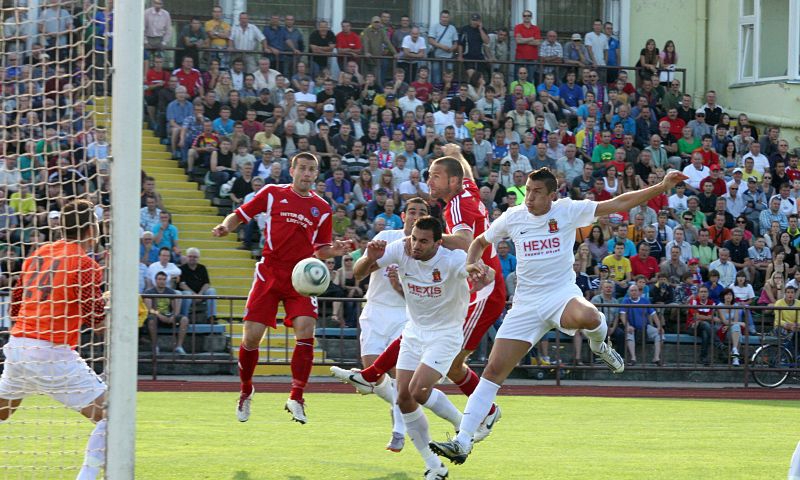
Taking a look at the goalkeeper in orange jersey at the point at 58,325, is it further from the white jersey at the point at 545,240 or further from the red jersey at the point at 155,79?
the red jersey at the point at 155,79

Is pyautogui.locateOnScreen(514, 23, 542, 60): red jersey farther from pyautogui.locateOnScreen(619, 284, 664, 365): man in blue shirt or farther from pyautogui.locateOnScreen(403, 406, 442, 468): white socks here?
pyautogui.locateOnScreen(403, 406, 442, 468): white socks

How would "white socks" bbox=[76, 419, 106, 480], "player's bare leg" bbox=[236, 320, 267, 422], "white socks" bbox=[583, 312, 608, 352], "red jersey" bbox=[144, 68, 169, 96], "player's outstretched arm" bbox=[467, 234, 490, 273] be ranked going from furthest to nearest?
"red jersey" bbox=[144, 68, 169, 96]
"player's bare leg" bbox=[236, 320, 267, 422]
"white socks" bbox=[583, 312, 608, 352]
"player's outstretched arm" bbox=[467, 234, 490, 273]
"white socks" bbox=[76, 419, 106, 480]

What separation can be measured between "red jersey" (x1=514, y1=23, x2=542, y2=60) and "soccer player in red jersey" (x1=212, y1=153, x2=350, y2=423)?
16.8 m

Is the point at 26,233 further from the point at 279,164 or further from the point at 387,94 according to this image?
the point at 387,94

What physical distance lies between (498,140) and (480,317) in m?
13.9

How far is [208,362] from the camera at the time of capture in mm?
19172

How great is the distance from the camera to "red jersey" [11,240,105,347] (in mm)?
7824

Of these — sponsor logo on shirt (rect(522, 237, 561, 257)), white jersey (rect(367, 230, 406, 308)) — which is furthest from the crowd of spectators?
sponsor logo on shirt (rect(522, 237, 561, 257))

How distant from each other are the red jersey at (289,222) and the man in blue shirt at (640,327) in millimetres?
9314

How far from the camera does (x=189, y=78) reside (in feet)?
78.4

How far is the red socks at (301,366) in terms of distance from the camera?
36.6 feet

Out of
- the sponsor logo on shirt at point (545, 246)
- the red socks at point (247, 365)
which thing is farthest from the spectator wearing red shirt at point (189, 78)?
the sponsor logo on shirt at point (545, 246)

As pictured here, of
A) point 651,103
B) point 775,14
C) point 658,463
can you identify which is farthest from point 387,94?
point 658,463

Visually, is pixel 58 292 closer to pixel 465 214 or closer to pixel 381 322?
pixel 465 214
